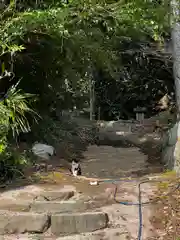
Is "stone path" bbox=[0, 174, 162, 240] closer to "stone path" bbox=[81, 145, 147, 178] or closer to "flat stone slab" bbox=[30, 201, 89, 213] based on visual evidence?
"flat stone slab" bbox=[30, 201, 89, 213]

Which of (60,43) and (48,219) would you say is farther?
(60,43)

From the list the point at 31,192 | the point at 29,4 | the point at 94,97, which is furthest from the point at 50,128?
the point at 94,97

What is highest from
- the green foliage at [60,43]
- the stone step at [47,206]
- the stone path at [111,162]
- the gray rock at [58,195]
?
the green foliage at [60,43]

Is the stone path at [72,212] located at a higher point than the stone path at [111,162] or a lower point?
higher

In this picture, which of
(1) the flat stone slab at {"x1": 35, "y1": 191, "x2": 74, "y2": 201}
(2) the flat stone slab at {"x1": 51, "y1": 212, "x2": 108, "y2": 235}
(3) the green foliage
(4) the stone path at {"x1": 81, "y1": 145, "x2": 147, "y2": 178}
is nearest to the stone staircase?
(2) the flat stone slab at {"x1": 51, "y1": 212, "x2": 108, "y2": 235}

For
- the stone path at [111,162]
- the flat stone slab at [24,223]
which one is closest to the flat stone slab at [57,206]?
the flat stone slab at [24,223]

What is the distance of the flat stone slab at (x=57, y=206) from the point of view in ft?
15.9

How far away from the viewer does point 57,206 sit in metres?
4.94

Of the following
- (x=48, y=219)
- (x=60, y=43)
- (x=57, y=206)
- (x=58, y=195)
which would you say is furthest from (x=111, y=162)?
(x=48, y=219)

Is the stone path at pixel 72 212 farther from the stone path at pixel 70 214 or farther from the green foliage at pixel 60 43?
the green foliage at pixel 60 43

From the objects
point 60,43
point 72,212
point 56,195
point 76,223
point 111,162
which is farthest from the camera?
point 111,162

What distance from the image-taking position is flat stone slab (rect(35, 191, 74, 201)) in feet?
17.8

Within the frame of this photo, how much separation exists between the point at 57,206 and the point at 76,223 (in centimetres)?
64

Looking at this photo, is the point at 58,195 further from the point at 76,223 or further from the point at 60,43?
the point at 60,43
